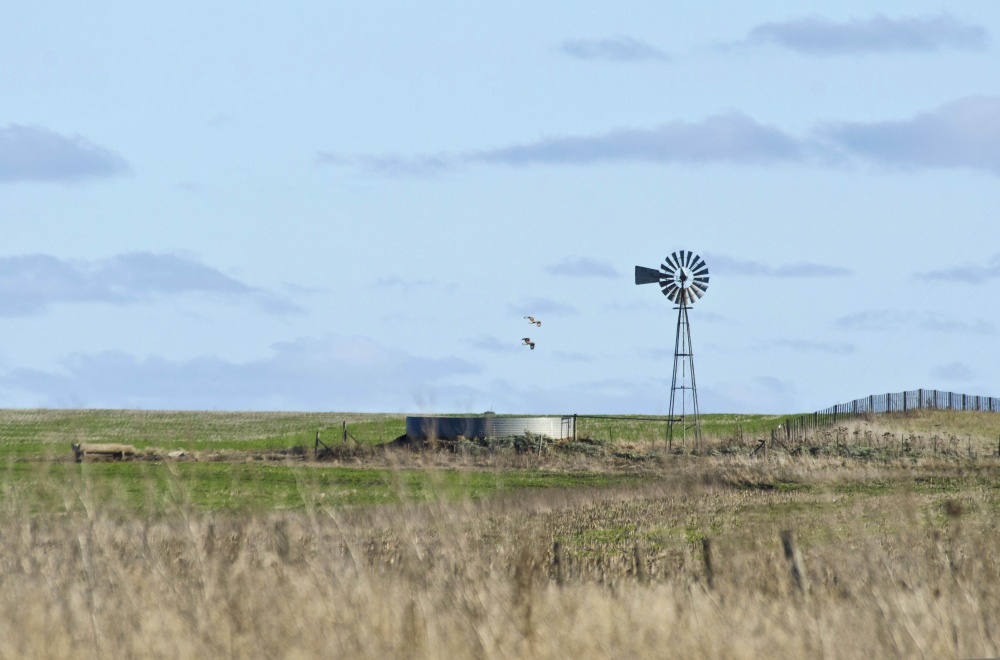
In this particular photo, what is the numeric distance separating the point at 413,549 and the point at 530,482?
31459 mm

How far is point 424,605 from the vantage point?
27.9ft

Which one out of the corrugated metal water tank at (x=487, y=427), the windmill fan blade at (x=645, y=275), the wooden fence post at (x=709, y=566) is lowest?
the wooden fence post at (x=709, y=566)

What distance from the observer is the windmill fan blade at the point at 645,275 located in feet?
187

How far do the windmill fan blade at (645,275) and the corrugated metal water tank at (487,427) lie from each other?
26.3ft

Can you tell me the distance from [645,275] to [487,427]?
10900 millimetres

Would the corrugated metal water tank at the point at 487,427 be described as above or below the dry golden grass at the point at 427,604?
above

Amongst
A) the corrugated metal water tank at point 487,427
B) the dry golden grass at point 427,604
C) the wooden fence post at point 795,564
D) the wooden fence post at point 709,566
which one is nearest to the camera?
the dry golden grass at point 427,604

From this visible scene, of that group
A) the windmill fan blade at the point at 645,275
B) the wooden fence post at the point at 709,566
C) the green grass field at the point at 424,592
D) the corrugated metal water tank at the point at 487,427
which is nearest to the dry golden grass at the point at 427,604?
the green grass field at the point at 424,592

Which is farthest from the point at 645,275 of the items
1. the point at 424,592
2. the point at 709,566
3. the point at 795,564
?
the point at 424,592

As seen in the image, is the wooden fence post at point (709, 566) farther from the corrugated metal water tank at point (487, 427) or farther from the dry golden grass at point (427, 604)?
the corrugated metal water tank at point (487, 427)

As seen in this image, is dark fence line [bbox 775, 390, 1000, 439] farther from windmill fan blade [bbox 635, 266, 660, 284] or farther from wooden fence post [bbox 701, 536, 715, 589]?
wooden fence post [bbox 701, 536, 715, 589]

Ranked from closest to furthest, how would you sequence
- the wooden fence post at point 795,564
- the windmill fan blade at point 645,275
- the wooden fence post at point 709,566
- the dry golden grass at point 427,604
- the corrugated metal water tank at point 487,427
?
the dry golden grass at point 427,604, the wooden fence post at point 795,564, the wooden fence post at point 709,566, the corrugated metal water tank at point 487,427, the windmill fan blade at point 645,275

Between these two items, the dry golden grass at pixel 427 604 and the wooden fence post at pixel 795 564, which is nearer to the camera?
the dry golden grass at pixel 427 604

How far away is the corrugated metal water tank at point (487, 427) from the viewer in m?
54.6
